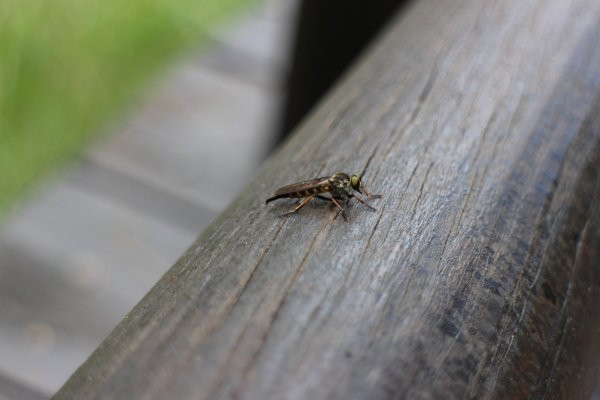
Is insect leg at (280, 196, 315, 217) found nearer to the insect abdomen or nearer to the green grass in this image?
the insect abdomen

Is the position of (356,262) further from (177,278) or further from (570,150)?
(570,150)

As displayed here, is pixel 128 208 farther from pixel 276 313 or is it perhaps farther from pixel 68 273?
pixel 276 313

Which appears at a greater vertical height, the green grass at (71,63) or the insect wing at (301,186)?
the insect wing at (301,186)

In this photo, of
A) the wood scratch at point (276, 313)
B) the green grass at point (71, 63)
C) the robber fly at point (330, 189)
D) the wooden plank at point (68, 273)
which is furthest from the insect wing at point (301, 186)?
the green grass at point (71, 63)

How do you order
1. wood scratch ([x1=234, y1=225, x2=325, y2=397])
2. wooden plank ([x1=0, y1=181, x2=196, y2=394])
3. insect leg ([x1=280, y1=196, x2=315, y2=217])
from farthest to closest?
wooden plank ([x1=0, y1=181, x2=196, y2=394]) < insect leg ([x1=280, y1=196, x2=315, y2=217]) < wood scratch ([x1=234, y1=225, x2=325, y2=397])

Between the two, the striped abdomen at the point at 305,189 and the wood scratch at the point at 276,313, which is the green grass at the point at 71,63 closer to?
the striped abdomen at the point at 305,189

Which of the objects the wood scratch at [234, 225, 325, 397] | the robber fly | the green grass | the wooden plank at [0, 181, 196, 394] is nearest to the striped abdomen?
the robber fly

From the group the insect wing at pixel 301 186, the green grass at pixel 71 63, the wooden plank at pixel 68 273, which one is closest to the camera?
the insect wing at pixel 301 186

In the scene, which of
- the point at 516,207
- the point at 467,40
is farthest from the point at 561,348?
the point at 467,40
